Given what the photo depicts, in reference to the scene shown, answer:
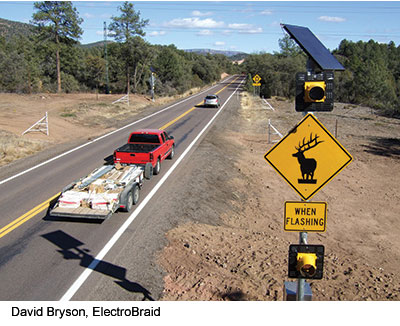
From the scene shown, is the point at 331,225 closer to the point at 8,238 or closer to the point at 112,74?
the point at 8,238

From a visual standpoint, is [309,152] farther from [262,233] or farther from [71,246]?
[71,246]

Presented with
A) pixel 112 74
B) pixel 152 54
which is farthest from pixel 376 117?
pixel 112 74

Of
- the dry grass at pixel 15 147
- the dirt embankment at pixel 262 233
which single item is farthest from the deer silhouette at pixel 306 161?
the dry grass at pixel 15 147

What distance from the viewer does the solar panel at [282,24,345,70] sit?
17.7ft

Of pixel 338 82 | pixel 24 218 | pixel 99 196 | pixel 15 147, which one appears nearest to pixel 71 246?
pixel 99 196

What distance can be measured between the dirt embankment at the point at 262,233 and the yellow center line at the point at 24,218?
4.01 m

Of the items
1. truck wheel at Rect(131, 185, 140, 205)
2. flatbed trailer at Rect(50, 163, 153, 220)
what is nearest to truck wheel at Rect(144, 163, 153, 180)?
flatbed trailer at Rect(50, 163, 153, 220)

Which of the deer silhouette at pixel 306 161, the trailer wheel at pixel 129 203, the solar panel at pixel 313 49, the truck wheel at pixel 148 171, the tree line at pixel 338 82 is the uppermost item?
the tree line at pixel 338 82

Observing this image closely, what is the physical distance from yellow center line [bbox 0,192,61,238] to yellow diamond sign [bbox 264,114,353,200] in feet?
24.3

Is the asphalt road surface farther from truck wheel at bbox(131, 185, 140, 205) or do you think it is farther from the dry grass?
the dry grass

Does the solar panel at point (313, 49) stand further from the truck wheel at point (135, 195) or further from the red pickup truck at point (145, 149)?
the red pickup truck at point (145, 149)

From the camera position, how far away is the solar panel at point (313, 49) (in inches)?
212

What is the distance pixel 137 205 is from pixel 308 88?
7.29 m

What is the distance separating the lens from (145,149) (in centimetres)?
1470
